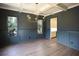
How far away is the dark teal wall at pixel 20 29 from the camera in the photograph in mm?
2152

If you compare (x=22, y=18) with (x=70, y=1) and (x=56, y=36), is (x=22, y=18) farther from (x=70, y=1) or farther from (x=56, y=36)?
(x=70, y=1)

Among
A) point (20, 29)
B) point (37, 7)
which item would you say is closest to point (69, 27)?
point (37, 7)

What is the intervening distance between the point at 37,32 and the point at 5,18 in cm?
71

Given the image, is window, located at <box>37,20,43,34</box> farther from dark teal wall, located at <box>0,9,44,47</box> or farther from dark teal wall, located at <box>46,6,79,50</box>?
dark teal wall, located at <box>46,6,79,50</box>

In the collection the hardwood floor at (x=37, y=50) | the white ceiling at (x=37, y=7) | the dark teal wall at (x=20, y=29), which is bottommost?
the hardwood floor at (x=37, y=50)

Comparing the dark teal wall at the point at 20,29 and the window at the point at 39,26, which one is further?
the window at the point at 39,26

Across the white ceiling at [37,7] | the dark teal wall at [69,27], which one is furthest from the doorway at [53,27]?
the white ceiling at [37,7]

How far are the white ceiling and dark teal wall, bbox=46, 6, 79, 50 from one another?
99mm

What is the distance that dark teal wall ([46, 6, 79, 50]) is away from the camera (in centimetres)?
217

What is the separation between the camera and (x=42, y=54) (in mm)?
2199

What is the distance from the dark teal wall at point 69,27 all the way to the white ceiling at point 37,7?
99mm

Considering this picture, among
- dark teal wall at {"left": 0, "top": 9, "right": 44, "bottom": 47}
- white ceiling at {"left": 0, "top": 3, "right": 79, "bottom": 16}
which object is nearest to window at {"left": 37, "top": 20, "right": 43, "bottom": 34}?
dark teal wall at {"left": 0, "top": 9, "right": 44, "bottom": 47}

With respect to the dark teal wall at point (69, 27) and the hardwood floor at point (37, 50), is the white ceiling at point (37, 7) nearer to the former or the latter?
the dark teal wall at point (69, 27)

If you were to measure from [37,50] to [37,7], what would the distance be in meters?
0.87
